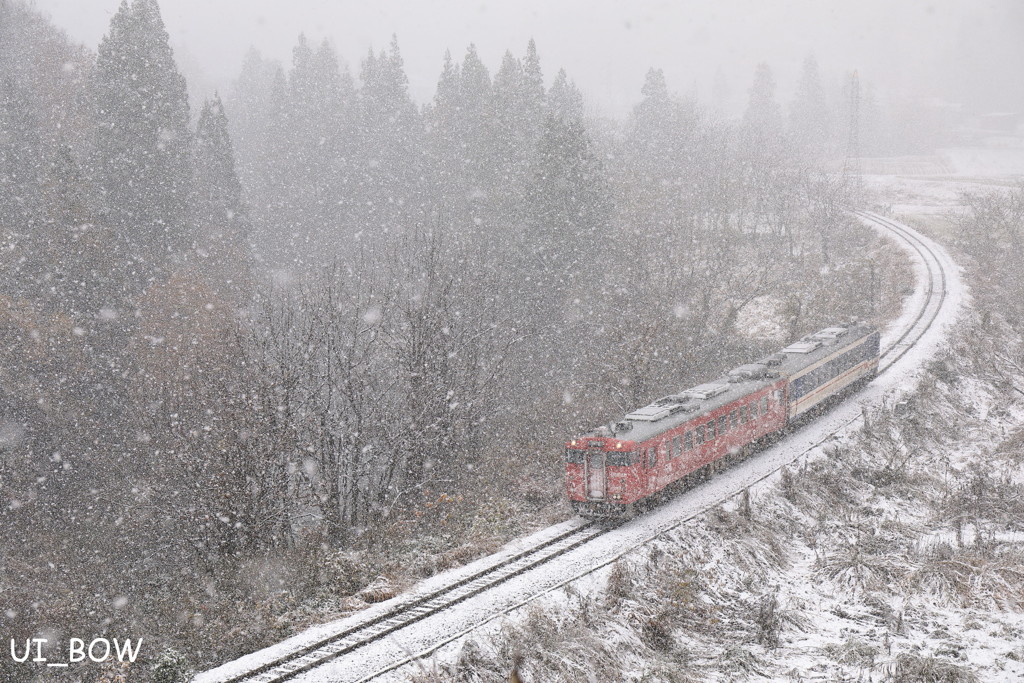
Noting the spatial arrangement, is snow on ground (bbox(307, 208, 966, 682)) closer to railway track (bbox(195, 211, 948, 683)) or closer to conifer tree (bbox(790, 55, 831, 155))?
railway track (bbox(195, 211, 948, 683))

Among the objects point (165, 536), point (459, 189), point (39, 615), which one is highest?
point (459, 189)

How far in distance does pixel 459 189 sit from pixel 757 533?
4071cm

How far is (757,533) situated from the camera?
20.7 metres

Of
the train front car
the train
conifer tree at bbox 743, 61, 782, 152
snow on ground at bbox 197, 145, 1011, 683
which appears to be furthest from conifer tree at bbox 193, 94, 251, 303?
conifer tree at bbox 743, 61, 782, 152

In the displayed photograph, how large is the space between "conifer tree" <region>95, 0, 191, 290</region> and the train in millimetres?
26722

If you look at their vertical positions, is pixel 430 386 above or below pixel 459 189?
below

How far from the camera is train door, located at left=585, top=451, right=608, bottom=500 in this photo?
66.5ft

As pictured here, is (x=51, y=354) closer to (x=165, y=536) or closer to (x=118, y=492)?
(x=118, y=492)

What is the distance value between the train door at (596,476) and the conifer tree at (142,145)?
2680 cm

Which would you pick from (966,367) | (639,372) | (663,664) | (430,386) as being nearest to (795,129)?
(966,367)

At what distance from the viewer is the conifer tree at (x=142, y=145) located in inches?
1614

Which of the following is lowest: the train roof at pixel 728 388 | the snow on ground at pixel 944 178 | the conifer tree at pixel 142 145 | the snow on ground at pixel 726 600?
the snow on ground at pixel 726 600

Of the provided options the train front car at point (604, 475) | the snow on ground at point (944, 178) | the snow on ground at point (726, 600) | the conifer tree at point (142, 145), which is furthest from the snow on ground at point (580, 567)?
the snow on ground at point (944, 178)

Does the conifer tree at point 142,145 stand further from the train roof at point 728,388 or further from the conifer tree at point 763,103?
the conifer tree at point 763,103
